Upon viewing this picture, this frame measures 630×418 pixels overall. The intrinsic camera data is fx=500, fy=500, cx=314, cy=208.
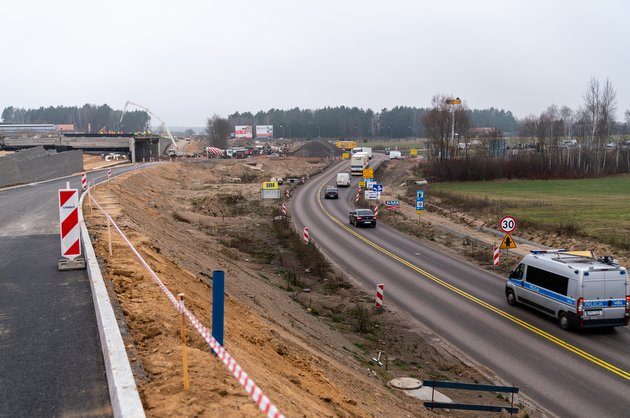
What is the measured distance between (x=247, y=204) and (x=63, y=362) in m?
48.2

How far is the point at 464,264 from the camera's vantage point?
29.7 m

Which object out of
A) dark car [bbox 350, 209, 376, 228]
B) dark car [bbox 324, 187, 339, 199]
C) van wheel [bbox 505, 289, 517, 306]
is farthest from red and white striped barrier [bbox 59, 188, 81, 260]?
dark car [bbox 324, 187, 339, 199]

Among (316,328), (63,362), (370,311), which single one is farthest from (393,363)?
(63,362)

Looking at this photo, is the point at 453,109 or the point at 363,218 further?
the point at 453,109

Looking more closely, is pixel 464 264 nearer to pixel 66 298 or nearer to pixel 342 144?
pixel 66 298

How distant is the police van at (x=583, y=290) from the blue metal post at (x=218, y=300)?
14.4 m

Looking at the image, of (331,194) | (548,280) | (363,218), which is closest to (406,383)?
(548,280)

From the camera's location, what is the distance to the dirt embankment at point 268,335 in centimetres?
676

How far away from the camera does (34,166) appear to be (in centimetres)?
4412

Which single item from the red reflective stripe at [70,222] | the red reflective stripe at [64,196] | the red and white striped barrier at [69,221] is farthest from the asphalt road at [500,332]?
the red reflective stripe at [64,196]

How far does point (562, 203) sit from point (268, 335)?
48.0m

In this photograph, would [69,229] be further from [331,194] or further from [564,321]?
[331,194]

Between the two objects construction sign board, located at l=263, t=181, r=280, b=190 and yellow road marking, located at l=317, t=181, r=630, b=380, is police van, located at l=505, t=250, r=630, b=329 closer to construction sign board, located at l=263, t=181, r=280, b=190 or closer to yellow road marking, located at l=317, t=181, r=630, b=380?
yellow road marking, located at l=317, t=181, r=630, b=380

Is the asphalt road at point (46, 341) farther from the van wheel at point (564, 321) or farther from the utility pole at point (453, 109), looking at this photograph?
the utility pole at point (453, 109)
